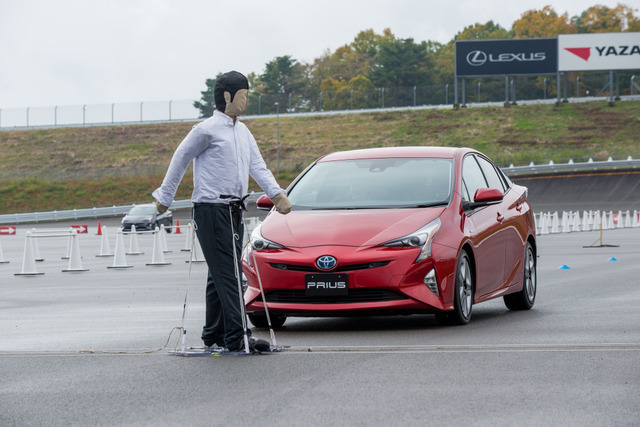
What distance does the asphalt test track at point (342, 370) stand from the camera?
596 cm

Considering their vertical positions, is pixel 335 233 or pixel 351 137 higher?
pixel 351 137

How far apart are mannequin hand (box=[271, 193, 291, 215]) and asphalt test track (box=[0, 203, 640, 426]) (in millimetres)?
1041

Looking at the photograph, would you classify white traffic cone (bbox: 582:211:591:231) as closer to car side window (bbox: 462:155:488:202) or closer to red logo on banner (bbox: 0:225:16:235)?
red logo on banner (bbox: 0:225:16:235)

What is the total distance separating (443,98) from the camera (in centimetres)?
12706

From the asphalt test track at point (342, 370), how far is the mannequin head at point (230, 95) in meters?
1.81

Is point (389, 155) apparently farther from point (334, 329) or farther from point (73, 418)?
point (73, 418)

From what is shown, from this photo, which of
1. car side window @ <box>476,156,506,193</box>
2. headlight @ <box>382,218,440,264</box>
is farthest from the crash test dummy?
car side window @ <box>476,156,506,193</box>

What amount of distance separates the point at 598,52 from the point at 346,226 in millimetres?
98875

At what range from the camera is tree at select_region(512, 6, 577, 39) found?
148 metres

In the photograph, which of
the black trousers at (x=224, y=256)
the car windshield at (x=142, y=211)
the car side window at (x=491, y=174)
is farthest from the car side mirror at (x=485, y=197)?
the car windshield at (x=142, y=211)

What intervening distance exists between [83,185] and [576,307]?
75.1 metres

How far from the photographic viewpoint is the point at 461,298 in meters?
10.2

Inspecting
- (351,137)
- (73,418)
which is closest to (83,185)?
(351,137)

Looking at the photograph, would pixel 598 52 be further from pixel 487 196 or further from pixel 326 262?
pixel 326 262
